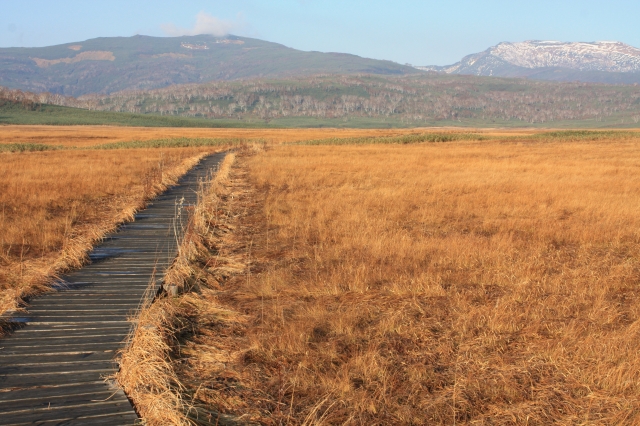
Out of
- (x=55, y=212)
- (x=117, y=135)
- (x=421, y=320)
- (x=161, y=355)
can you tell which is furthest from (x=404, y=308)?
(x=117, y=135)

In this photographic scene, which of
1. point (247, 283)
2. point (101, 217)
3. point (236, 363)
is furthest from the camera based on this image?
point (101, 217)

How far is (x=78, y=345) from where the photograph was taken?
571cm

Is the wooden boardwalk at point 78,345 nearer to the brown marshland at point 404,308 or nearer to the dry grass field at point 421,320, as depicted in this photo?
the brown marshland at point 404,308

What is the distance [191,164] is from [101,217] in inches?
551

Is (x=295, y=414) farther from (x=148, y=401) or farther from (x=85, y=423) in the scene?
(x=85, y=423)

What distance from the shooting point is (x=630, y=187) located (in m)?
20.9

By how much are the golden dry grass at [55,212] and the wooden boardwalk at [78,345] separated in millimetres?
439

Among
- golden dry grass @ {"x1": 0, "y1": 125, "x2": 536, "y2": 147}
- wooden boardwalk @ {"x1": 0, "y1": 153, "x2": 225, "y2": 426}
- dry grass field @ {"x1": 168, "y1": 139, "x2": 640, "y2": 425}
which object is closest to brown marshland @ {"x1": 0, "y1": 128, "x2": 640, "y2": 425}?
dry grass field @ {"x1": 168, "y1": 139, "x2": 640, "y2": 425}

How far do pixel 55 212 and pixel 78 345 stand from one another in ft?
34.5

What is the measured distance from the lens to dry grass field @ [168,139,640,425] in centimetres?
516

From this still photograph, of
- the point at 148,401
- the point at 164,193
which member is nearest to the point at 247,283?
the point at 148,401

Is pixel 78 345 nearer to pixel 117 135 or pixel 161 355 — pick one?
pixel 161 355

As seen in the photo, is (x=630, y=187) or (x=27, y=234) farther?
(x=630, y=187)

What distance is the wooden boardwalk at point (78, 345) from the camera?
4.51 metres
